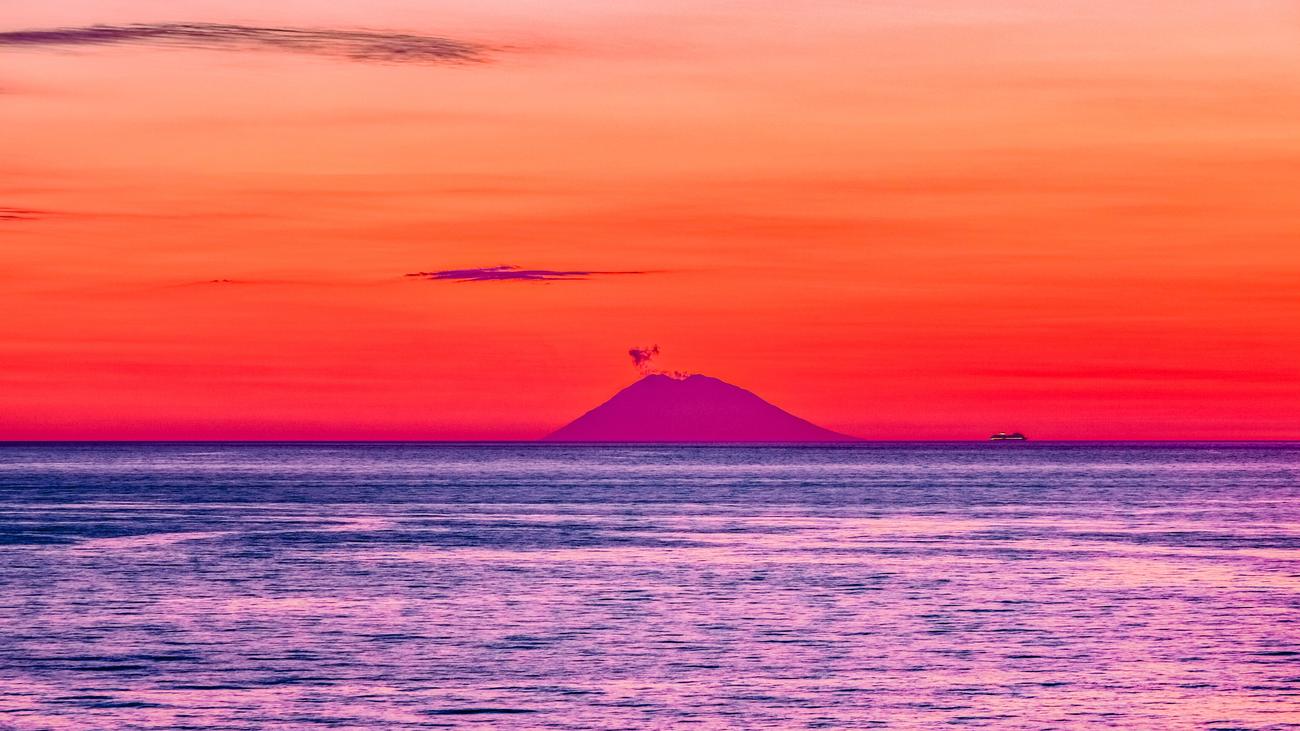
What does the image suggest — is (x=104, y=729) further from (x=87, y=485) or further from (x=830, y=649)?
(x=87, y=485)

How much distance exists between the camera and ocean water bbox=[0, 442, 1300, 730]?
38.9 metres

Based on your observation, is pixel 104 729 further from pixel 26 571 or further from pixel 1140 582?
pixel 1140 582

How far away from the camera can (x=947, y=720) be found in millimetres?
37375

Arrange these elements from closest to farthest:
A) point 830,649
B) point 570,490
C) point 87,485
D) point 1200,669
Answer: point 1200,669
point 830,649
point 570,490
point 87,485

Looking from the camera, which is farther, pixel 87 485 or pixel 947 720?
pixel 87 485

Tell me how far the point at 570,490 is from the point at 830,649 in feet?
442

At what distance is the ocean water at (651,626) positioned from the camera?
128ft

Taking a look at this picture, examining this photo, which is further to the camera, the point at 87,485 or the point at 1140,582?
the point at 87,485

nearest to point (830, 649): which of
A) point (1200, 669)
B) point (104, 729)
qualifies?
point (1200, 669)

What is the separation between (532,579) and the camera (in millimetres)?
68250

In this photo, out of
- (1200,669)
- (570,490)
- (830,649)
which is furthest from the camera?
(570,490)

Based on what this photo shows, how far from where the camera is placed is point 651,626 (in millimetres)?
52406

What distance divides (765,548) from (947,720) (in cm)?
4828

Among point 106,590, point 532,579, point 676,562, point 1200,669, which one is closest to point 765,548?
point 676,562
